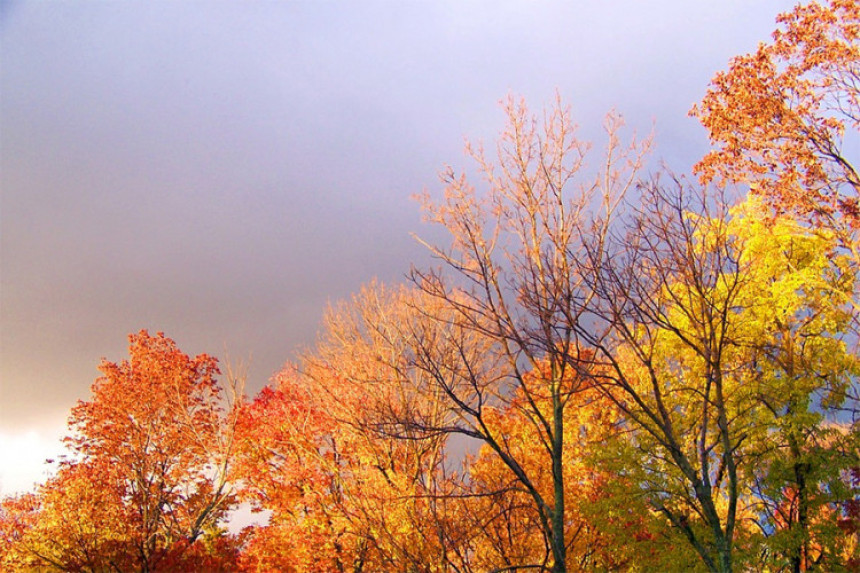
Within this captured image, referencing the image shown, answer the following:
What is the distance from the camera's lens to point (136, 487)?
22375mm

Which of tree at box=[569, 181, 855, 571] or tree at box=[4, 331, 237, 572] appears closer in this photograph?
tree at box=[569, 181, 855, 571]

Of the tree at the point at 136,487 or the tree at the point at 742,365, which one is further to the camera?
the tree at the point at 136,487

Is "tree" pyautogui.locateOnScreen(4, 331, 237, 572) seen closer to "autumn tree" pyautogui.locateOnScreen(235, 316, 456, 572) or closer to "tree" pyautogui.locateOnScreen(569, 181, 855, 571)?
"autumn tree" pyautogui.locateOnScreen(235, 316, 456, 572)

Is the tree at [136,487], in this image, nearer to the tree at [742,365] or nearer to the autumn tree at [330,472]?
the autumn tree at [330,472]

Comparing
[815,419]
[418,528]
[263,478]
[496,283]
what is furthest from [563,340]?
[263,478]

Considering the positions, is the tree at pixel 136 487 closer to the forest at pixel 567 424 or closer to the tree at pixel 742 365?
the forest at pixel 567 424

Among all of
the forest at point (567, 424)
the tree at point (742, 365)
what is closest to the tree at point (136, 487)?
the forest at point (567, 424)

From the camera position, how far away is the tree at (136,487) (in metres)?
20.9

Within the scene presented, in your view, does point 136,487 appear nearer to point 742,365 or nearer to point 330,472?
point 330,472

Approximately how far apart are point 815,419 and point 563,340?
8123 millimetres

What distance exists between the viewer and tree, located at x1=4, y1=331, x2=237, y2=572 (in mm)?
20922

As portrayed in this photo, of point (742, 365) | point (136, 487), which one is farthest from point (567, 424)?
point (136, 487)

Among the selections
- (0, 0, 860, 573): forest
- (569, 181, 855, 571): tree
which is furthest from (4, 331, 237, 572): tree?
(569, 181, 855, 571): tree

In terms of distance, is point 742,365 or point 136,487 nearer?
point 742,365
